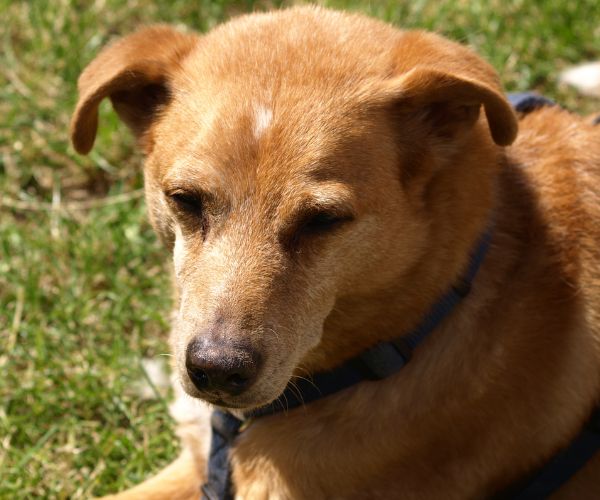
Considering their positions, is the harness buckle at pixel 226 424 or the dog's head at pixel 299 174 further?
the harness buckle at pixel 226 424

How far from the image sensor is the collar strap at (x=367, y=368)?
3104mm

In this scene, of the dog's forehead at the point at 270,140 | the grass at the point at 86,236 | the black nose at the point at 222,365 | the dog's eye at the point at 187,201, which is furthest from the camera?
the grass at the point at 86,236

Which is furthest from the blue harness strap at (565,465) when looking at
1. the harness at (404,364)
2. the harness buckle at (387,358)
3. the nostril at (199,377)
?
the nostril at (199,377)

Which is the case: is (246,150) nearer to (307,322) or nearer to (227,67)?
(227,67)

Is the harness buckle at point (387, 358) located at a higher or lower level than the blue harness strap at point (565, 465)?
higher

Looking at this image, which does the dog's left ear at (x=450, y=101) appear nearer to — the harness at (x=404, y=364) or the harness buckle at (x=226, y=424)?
the harness at (x=404, y=364)

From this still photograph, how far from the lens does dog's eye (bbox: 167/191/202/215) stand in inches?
113

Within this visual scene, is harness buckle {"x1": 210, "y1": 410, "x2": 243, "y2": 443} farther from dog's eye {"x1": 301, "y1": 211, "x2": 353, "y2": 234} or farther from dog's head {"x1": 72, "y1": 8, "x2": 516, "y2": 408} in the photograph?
dog's eye {"x1": 301, "y1": 211, "x2": 353, "y2": 234}

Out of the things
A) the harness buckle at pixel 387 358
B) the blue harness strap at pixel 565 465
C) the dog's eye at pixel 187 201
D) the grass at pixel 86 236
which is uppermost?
the dog's eye at pixel 187 201

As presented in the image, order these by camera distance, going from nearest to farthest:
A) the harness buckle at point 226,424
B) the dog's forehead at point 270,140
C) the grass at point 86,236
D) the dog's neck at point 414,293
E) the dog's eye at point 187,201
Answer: the dog's forehead at point 270,140 < the dog's eye at point 187,201 < the dog's neck at point 414,293 < the harness buckle at point 226,424 < the grass at point 86,236

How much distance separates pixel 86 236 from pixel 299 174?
7.93 ft

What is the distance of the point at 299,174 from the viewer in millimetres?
2744

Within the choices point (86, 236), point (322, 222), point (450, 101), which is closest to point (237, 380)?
point (322, 222)

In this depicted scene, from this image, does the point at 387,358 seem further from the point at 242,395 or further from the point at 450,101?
the point at 450,101
